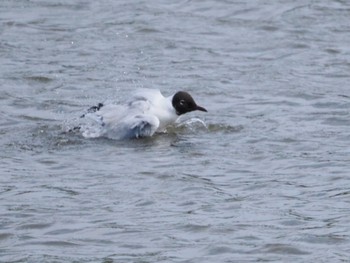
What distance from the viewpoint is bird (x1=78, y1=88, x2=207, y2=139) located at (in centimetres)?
1152

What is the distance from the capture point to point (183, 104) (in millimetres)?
11828

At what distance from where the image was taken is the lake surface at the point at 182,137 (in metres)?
8.41

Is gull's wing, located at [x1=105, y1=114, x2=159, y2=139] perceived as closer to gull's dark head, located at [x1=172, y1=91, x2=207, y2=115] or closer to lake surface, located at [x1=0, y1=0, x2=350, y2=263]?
lake surface, located at [x1=0, y1=0, x2=350, y2=263]

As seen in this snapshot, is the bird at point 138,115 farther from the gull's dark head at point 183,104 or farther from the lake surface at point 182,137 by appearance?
the lake surface at point 182,137

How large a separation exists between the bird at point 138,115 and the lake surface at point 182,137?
0.12 metres

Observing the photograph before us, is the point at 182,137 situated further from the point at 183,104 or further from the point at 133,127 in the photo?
the point at 133,127

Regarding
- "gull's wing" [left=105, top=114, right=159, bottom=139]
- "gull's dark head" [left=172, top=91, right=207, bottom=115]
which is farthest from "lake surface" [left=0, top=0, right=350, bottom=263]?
"gull's dark head" [left=172, top=91, right=207, bottom=115]

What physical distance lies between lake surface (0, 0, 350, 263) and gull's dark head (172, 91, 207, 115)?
206 millimetres

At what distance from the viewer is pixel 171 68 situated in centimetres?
1412

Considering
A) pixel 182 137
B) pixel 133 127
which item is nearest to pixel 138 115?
pixel 133 127

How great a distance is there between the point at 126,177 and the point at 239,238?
188 cm

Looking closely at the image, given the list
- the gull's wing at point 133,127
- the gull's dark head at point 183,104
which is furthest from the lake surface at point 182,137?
the gull's dark head at point 183,104

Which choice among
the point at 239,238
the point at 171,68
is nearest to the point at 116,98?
the point at 171,68

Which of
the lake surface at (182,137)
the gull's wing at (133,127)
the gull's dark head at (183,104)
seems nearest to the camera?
the lake surface at (182,137)
